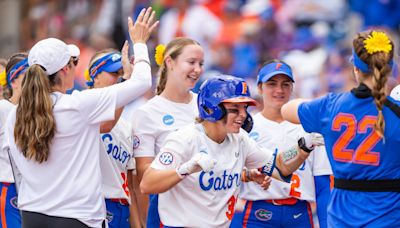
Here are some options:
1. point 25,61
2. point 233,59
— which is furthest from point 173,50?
point 233,59

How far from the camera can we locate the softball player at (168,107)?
7.76m

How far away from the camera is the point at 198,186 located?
6746 mm

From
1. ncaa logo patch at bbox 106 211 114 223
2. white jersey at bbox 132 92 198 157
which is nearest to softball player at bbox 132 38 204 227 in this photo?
white jersey at bbox 132 92 198 157

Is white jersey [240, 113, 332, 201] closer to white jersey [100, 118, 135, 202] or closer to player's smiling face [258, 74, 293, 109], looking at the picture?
player's smiling face [258, 74, 293, 109]

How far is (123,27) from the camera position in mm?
18859

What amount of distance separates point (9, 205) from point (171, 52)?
186cm

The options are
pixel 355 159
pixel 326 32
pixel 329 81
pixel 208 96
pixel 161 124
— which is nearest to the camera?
pixel 355 159

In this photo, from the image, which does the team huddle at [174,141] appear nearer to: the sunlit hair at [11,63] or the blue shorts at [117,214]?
the blue shorts at [117,214]

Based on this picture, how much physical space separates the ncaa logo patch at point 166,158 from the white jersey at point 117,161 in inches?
40.3

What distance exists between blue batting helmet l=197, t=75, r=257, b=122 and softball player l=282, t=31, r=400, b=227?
754mm

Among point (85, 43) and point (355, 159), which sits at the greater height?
point (85, 43)

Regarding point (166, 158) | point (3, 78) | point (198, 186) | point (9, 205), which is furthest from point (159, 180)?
point (3, 78)

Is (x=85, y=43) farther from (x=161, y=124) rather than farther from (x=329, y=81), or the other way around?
(x=161, y=124)

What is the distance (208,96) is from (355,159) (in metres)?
1.15
